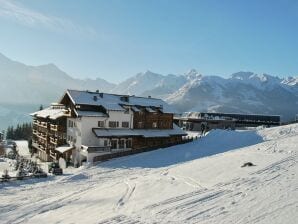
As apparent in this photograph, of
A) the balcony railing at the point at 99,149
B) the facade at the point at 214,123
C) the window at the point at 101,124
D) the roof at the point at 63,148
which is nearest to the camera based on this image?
the balcony railing at the point at 99,149

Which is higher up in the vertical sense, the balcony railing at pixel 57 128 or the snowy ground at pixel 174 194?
the balcony railing at pixel 57 128

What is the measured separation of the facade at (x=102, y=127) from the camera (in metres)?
55.5

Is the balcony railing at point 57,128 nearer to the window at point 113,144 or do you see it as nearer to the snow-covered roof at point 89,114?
the snow-covered roof at point 89,114

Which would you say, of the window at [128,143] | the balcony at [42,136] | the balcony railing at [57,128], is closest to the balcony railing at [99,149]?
the window at [128,143]

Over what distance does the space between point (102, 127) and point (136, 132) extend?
5.72m

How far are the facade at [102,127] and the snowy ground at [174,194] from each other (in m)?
8.89

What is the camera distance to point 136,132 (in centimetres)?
6009

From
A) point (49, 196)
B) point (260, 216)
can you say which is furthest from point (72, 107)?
point (260, 216)

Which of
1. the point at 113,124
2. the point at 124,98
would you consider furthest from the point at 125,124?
the point at 124,98

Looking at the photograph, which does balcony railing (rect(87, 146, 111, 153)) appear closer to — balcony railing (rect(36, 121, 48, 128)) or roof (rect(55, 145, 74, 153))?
roof (rect(55, 145, 74, 153))

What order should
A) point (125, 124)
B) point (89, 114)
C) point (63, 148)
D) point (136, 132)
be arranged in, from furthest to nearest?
point (125, 124), point (136, 132), point (63, 148), point (89, 114)

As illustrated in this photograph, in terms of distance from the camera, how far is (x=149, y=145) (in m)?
61.2

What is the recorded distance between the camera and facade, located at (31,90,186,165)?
2185 inches

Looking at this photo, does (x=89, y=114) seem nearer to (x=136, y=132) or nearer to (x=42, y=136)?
(x=136, y=132)
